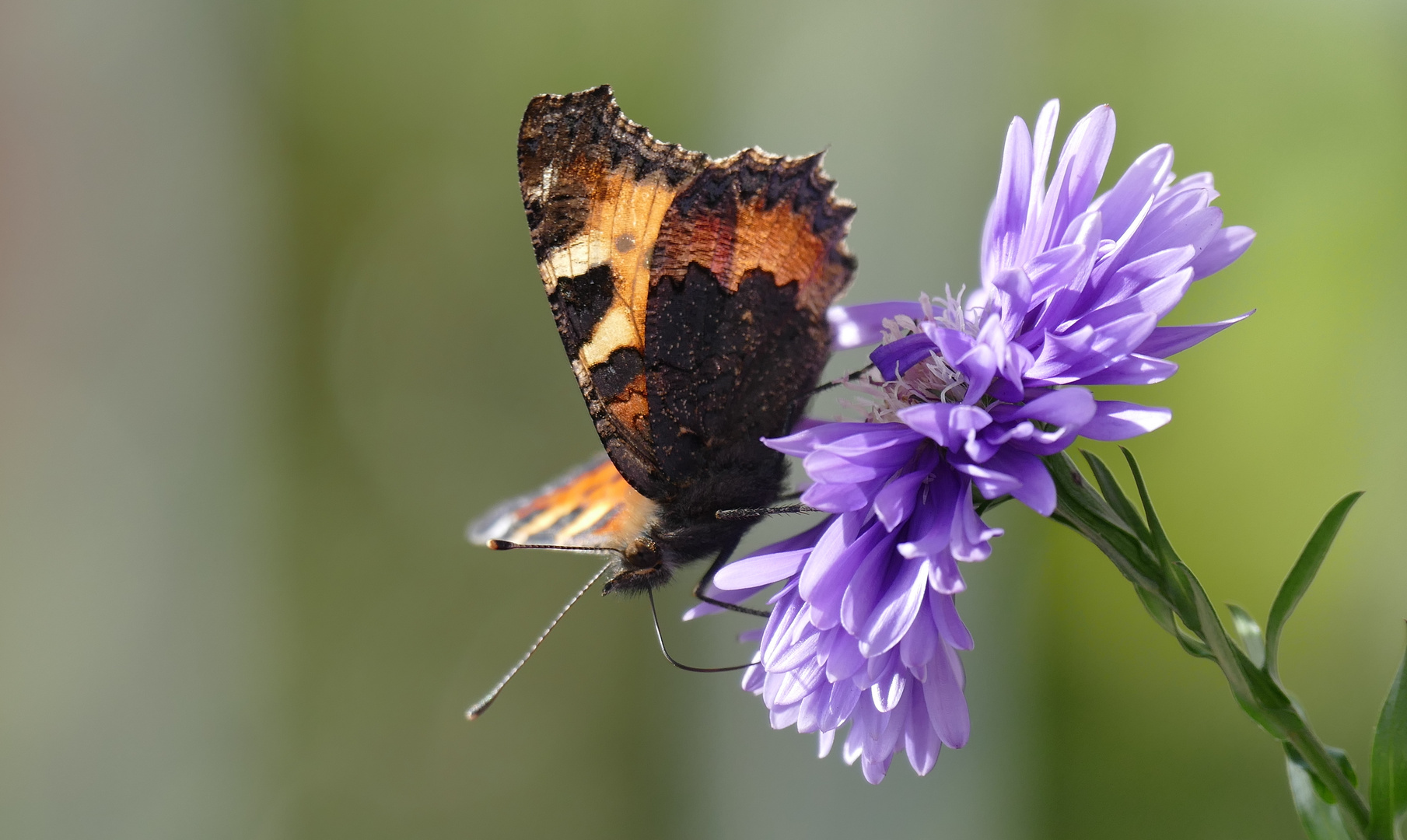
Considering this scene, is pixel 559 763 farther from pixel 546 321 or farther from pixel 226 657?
pixel 546 321

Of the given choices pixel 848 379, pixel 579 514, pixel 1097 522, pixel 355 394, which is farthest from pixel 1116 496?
pixel 355 394

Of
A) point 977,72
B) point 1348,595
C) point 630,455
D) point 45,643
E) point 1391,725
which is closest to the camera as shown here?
point 1391,725

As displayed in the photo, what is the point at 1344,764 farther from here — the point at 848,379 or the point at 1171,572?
the point at 848,379

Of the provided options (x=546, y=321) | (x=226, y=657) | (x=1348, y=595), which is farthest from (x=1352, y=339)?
(x=226, y=657)

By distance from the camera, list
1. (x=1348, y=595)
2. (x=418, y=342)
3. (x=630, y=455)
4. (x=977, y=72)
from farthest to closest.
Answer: (x=418, y=342) < (x=977, y=72) < (x=1348, y=595) < (x=630, y=455)

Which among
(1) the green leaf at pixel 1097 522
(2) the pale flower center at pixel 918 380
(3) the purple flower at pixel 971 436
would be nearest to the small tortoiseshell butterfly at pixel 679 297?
(2) the pale flower center at pixel 918 380

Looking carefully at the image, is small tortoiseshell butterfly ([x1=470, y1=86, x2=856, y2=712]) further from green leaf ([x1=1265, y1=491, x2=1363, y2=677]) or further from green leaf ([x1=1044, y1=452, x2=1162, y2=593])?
green leaf ([x1=1265, y1=491, x2=1363, y2=677])
